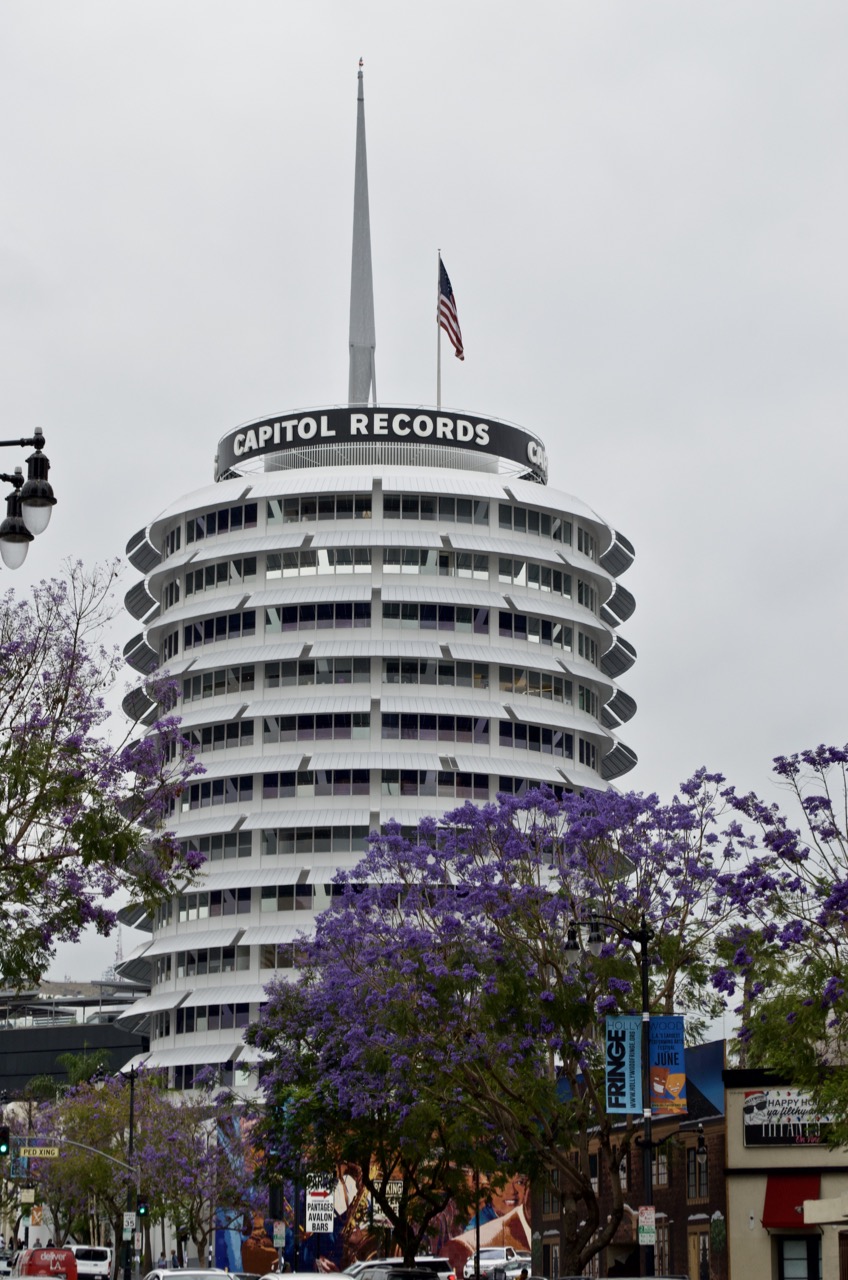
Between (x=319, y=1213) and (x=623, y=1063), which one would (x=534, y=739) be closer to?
(x=319, y=1213)

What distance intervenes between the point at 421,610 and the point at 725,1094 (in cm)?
6427

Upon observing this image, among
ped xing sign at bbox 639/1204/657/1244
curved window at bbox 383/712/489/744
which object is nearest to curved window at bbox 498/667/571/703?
curved window at bbox 383/712/489/744

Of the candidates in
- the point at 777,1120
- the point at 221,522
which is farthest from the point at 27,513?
the point at 221,522

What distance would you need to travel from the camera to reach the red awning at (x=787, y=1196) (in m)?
53.2

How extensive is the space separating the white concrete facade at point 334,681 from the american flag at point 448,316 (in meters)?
12.5

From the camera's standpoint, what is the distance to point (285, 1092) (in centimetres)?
6075

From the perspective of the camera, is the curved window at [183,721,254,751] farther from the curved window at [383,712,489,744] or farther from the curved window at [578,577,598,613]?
the curved window at [578,577,598,613]

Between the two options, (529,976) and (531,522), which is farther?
(531,522)

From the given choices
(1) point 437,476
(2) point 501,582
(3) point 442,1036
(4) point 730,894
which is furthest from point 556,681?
(4) point 730,894

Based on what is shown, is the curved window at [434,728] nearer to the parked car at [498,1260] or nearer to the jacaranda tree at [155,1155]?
the jacaranda tree at [155,1155]

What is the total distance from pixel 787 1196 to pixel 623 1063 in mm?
14832

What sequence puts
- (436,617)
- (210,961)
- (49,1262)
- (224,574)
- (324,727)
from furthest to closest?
(224,574) < (436,617) < (324,727) < (210,961) < (49,1262)

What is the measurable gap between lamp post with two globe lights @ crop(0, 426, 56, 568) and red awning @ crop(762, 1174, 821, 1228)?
38.6 meters

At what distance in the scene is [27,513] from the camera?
2033 centimetres
